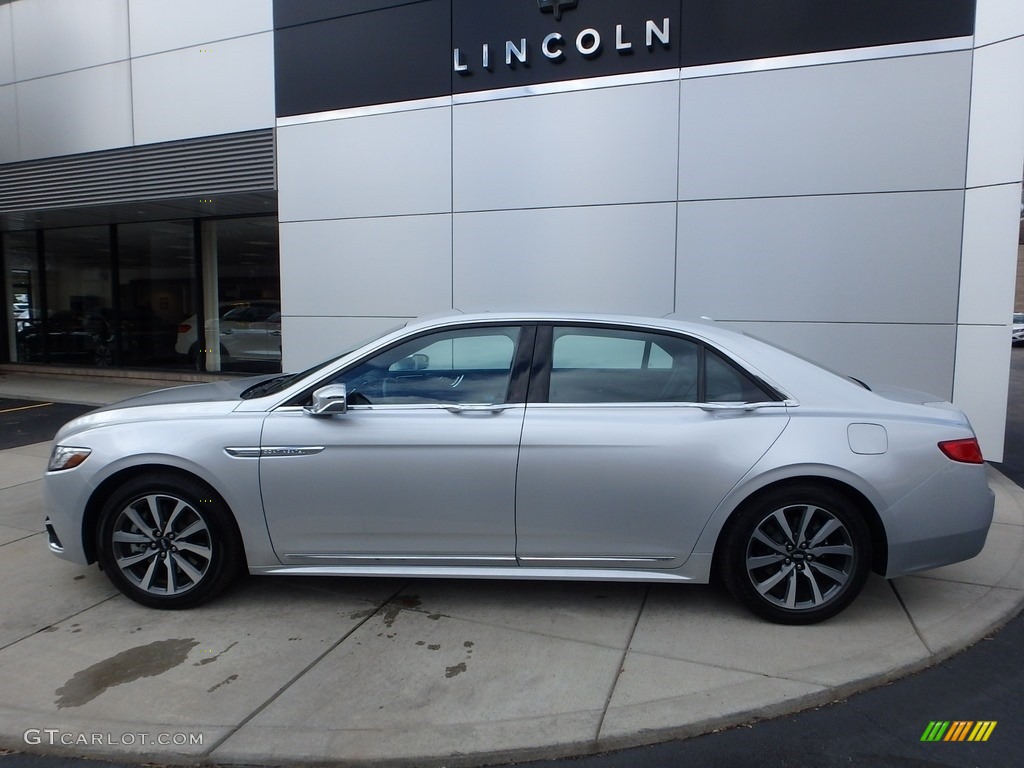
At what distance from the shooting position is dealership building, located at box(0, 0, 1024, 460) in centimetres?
721

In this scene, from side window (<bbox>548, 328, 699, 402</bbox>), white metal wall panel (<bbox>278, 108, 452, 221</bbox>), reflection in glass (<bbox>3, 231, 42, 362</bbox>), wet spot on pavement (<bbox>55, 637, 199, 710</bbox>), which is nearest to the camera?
wet spot on pavement (<bbox>55, 637, 199, 710</bbox>)

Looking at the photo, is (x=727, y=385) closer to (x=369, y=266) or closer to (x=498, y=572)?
(x=498, y=572)

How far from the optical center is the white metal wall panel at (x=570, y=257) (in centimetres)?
826

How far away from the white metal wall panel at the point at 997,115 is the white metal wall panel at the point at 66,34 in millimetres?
11357

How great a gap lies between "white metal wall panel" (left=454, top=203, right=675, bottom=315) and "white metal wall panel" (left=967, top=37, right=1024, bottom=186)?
295 centimetres

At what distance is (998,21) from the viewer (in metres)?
6.84

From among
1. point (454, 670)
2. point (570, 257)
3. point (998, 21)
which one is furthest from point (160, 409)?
point (998, 21)

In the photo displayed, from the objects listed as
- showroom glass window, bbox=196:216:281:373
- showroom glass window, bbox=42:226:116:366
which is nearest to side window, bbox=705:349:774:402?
showroom glass window, bbox=196:216:281:373

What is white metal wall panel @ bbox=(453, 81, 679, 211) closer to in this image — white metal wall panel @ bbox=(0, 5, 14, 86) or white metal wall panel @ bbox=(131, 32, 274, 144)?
white metal wall panel @ bbox=(131, 32, 274, 144)

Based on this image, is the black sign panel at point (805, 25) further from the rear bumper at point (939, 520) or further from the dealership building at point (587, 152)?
the rear bumper at point (939, 520)

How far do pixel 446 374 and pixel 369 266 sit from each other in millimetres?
5832

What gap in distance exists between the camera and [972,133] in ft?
23.2

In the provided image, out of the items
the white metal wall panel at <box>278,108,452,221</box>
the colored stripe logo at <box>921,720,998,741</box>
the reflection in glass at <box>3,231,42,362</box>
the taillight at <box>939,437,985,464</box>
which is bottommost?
the colored stripe logo at <box>921,720,998,741</box>

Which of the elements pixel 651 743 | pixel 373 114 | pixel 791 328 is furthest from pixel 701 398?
pixel 373 114
